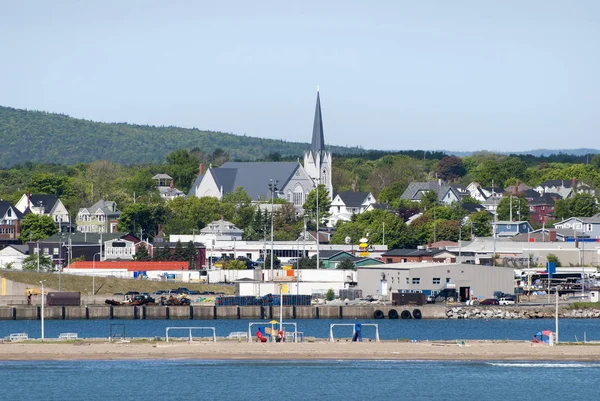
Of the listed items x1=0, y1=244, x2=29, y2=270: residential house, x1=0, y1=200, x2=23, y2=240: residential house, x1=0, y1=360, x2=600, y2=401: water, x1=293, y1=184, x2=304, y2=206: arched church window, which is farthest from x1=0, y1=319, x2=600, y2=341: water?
x1=293, y1=184, x2=304, y2=206: arched church window

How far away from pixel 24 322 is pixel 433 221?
212ft

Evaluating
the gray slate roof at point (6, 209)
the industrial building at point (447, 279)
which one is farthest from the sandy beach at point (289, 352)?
the gray slate roof at point (6, 209)

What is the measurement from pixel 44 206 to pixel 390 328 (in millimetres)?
82283

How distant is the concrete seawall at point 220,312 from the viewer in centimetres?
9256

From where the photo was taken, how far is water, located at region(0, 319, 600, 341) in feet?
255

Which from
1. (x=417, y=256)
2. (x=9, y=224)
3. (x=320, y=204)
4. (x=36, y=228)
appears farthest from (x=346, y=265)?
(x=320, y=204)

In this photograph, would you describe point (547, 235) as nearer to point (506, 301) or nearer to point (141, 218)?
A: point (506, 301)

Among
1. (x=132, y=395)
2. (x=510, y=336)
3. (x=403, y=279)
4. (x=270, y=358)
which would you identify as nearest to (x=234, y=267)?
(x=403, y=279)

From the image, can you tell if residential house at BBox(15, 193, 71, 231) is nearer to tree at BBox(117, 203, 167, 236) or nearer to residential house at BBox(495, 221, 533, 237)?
tree at BBox(117, 203, 167, 236)

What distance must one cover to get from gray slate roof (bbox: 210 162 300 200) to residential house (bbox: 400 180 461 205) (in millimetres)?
16505

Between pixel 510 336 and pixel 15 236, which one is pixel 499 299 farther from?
pixel 15 236

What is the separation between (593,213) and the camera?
161250 millimetres

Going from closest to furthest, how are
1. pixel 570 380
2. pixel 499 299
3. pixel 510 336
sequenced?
pixel 570 380 < pixel 510 336 < pixel 499 299

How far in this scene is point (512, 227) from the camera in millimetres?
146875
